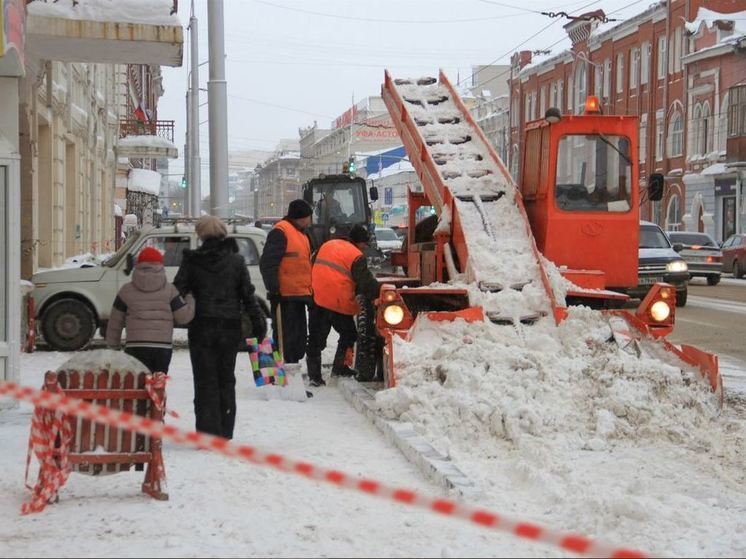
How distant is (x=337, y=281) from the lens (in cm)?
1064

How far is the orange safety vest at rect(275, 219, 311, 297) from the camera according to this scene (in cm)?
1031

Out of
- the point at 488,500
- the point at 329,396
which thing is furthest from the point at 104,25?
the point at 488,500

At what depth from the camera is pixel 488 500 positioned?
6.14m

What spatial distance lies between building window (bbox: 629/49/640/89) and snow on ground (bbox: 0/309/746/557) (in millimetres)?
48667

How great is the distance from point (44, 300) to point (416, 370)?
6826 mm

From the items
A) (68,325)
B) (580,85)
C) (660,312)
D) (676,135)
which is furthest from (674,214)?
(660,312)

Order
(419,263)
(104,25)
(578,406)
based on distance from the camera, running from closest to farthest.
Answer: (578,406) < (419,263) < (104,25)

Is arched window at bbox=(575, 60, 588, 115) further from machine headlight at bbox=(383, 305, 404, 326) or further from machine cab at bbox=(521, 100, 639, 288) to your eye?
machine headlight at bbox=(383, 305, 404, 326)

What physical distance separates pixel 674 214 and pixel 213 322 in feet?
156

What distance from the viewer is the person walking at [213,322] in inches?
297

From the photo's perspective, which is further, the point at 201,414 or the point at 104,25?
the point at 104,25

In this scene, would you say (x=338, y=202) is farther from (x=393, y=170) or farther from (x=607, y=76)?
(x=393, y=170)

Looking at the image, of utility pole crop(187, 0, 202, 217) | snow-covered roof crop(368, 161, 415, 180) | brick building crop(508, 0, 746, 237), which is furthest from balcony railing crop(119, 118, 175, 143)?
snow-covered roof crop(368, 161, 415, 180)

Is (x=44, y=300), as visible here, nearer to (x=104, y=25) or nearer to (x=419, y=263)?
(x=104, y=25)
